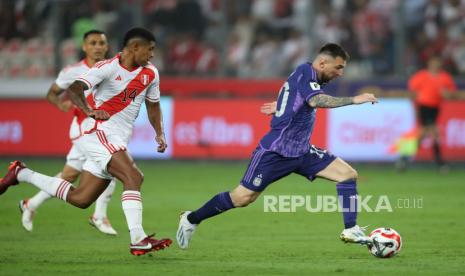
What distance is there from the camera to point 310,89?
399 inches

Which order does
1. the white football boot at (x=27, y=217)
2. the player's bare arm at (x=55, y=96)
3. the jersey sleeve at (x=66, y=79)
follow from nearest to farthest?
the white football boot at (x=27, y=217)
the jersey sleeve at (x=66, y=79)
the player's bare arm at (x=55, y=96)

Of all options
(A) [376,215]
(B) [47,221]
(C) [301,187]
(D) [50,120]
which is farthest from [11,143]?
(A) [376,215]

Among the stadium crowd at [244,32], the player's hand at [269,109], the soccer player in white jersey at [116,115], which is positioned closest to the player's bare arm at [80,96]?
the soccer player in white jersey at [116,115]

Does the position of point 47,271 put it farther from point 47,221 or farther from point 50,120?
point 50,120

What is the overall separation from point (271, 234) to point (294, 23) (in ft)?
42.3

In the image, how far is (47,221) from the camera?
1358 cm

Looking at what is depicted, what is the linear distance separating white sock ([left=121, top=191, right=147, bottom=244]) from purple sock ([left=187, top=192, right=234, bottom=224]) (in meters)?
0.80

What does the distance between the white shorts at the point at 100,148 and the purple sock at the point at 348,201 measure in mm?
2316

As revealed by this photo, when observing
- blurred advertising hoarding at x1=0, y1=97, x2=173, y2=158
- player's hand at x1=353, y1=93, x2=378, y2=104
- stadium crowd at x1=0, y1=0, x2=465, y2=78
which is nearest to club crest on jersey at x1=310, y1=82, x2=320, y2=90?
player's hand at x1=353, y1=93, x2=378, y2=104

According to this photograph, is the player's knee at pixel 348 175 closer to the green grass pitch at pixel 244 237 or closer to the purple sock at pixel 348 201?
the purple sock at pixel 348 201

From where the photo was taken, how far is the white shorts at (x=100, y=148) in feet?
33.9

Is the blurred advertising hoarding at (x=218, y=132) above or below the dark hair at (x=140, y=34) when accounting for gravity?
below

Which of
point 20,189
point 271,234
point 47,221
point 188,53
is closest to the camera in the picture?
point 271,234

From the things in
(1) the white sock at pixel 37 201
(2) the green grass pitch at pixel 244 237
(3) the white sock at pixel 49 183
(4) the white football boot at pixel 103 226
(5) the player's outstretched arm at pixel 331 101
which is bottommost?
(2) the green grass pitch at pixel 244 237
